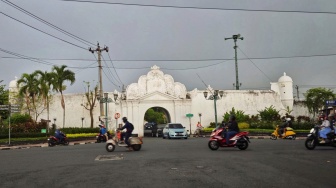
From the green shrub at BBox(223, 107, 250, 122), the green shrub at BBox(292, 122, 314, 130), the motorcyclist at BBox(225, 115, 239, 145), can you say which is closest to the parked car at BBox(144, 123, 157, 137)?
the green shrub at BBox(223, 107, 250, 122)

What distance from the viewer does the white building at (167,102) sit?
A: 4016cm

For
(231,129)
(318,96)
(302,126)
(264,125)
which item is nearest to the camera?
(231,129)

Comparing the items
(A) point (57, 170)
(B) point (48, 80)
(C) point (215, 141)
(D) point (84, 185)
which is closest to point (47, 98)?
(B) point (48, 80)

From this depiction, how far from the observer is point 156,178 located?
805 cm

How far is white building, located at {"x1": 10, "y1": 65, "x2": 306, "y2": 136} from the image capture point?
40156mm

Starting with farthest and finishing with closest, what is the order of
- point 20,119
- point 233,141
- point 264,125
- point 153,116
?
1. point 153,116
2. point 20,119
3. point 264,125
4. point 233,141

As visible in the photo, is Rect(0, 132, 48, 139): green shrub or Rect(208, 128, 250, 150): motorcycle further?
Rect(0, 132, 48, 139): green shrub

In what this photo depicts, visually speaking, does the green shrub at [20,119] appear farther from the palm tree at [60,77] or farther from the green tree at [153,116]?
the green tree at [153,116]

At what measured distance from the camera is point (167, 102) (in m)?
41.0

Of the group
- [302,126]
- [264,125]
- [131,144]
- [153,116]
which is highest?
[153,116]

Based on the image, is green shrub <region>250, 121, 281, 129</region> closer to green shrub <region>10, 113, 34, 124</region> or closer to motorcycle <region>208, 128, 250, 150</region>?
motorcycle <region>208, 128, 250, 150</region>

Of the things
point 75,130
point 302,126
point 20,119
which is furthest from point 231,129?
point 20,119

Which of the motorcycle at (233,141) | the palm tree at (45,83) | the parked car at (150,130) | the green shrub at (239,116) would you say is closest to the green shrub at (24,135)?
the palm tree at (45,83)

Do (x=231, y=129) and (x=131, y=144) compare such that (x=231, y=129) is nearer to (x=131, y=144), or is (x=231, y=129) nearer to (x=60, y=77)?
(x=131, y=144)
